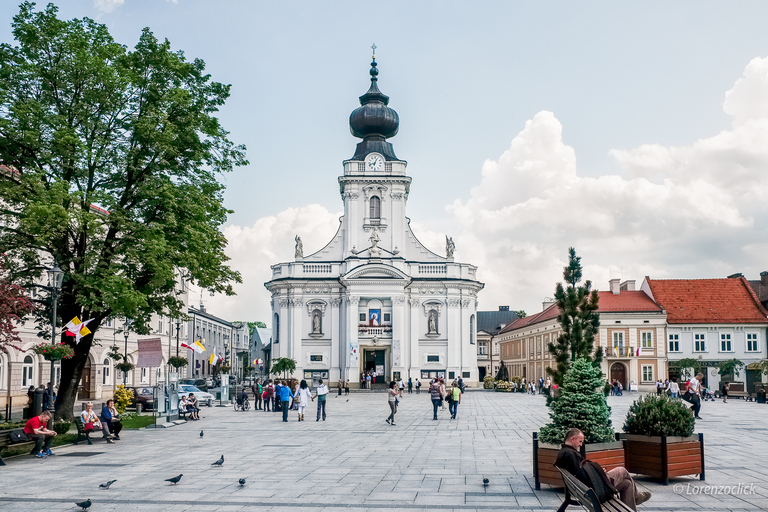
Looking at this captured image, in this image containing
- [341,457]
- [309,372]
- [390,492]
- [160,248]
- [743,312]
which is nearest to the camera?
[390,492]

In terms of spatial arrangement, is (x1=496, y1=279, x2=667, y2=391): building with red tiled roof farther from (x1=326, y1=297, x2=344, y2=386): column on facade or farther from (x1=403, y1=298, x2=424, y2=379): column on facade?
(x1=326, y1=297, x2=344, y2=386): column on facade

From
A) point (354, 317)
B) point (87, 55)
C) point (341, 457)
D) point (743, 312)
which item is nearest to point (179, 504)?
point (341, 457)

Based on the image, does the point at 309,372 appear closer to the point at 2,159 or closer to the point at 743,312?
the point at 743,312

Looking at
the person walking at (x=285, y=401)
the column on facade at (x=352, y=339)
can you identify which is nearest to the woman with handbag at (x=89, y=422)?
the person walking at (x=285, y=401)

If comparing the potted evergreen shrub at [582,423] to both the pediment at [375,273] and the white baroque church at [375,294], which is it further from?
the pediment at [375,273]

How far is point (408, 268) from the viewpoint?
7012 centimetres

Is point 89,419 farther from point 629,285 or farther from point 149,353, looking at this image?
point 629,285

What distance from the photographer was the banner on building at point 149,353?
2702cm

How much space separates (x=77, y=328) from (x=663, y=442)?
16919 millimetres

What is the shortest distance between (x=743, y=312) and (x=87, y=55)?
5795cm

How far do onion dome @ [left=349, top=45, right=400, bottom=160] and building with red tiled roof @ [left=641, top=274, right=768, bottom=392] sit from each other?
28.8 metres

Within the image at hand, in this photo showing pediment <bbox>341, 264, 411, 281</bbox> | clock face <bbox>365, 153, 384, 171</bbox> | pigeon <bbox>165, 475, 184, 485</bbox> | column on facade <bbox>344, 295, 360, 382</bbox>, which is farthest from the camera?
clock face <bbox>365, 153, 384, 171</bbox>

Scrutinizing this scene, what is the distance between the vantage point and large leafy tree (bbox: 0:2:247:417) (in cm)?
2198

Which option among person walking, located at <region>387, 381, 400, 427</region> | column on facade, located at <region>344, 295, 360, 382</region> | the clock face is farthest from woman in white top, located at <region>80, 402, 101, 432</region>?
the clock face
